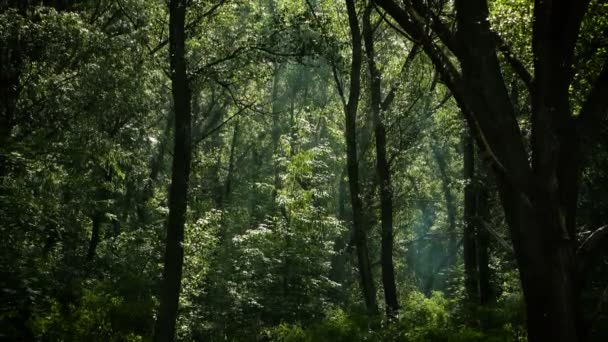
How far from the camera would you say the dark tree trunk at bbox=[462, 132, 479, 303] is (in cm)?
1905

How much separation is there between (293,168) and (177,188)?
21.8 feet

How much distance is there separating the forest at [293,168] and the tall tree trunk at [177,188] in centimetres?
4

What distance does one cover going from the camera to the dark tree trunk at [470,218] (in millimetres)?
19047

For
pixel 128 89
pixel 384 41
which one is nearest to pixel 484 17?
pixel 128 89

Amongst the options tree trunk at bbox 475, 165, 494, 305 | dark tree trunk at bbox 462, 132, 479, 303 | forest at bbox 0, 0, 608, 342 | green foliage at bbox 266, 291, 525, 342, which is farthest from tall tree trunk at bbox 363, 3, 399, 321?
green foliage at bbox 266, 291, 525, 342

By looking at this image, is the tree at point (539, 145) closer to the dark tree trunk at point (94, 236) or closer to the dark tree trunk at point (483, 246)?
the dark tree trunk at point (483, 246)

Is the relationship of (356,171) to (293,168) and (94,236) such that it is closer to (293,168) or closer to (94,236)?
(293,168)

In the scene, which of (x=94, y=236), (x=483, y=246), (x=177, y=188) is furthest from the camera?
(x=94, y=236)

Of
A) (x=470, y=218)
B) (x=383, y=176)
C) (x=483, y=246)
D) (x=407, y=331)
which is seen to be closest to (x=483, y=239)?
(x=483, y=246)

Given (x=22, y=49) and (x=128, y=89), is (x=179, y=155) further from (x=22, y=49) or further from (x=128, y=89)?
(x=22, y=49)

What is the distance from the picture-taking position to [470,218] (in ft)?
61.5

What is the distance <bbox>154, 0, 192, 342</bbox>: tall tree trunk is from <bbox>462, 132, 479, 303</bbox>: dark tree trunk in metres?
9.38

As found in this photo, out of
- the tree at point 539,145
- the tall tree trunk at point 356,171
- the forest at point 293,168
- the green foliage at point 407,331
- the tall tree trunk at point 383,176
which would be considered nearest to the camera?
the tree at point 539,145

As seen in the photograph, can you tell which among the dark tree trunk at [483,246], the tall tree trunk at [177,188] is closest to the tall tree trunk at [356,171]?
the dark tree trunk at [483,246]
